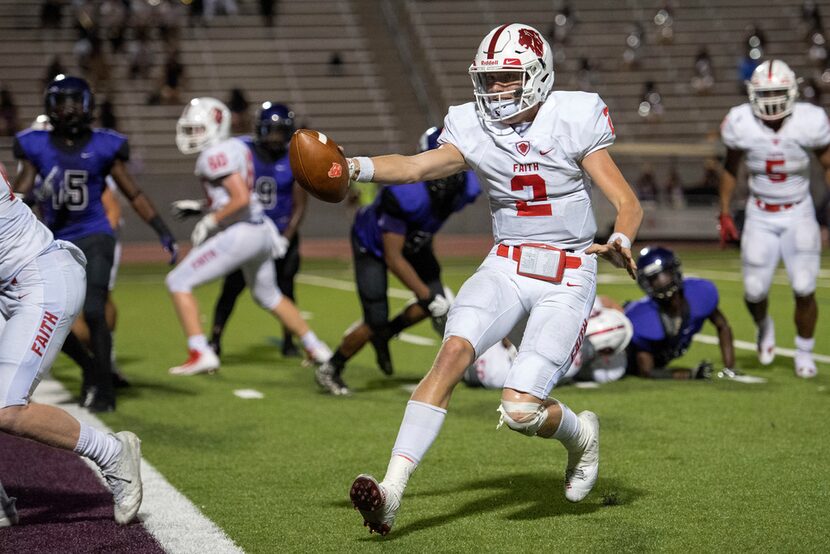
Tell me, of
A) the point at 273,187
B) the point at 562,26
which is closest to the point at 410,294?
the point at 273,187

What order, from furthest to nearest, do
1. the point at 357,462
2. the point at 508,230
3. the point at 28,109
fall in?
the point at 28,109 → the point at 357,462 → the point at 508,230

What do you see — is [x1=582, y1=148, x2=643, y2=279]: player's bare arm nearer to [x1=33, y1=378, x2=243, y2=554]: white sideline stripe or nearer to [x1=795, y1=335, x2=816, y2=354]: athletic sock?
[x1=33, y1=378, x2=243, y2=554]: white sideline stripe

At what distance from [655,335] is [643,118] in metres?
18.9

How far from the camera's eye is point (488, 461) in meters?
5.18

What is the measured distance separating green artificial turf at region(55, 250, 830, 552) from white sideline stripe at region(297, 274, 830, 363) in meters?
0.28

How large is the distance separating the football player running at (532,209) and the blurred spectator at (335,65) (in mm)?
21512

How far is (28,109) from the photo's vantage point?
905 inches

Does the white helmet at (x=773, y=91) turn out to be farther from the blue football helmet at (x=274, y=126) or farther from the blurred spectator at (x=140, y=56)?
the blurred spectator at (x=140, y=56)

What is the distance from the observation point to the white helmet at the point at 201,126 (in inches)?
328

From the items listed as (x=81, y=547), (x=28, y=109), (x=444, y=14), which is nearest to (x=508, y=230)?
(x=81, y=547)

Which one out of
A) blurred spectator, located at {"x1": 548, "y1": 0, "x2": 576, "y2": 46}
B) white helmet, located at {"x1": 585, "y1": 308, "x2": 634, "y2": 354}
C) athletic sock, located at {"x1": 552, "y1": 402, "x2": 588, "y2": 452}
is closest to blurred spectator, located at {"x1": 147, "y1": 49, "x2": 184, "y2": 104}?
blurred spectator, located at {"x1": 548, "y1": 0, "x2": 576, "y2": 46}

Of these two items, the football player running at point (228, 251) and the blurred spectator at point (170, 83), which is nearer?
the football player running at point (228, 251)

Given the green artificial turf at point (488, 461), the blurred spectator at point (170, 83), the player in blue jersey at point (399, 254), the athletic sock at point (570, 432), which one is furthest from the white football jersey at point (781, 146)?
the blurred spectator at point (170, 83)

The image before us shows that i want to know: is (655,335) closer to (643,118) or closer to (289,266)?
(289,266)
